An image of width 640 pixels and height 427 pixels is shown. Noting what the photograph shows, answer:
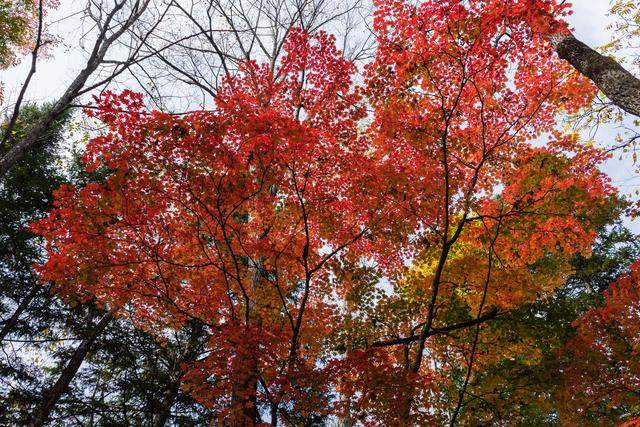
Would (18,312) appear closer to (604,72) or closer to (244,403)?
(244,403)

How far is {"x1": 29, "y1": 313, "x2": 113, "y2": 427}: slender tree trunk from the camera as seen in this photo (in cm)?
951

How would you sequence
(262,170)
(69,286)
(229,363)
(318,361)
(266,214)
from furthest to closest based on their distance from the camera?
(318,361)
(266,214)
(69,286)
(262,170)
(229,363)

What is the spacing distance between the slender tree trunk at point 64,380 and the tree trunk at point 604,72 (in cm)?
1231

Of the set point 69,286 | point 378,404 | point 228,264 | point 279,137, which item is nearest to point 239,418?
point 378,404

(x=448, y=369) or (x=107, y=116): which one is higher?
(x=448, y=369)

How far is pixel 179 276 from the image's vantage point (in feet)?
28.6

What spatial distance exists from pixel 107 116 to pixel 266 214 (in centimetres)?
371

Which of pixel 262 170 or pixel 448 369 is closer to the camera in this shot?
pixel 262 170

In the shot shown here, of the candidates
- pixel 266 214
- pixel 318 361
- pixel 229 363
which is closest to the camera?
pixel 229 363

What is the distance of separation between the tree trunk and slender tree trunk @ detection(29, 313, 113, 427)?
12309 mm

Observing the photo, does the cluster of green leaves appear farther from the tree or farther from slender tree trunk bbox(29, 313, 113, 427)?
the tree

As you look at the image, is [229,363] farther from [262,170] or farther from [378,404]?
[262,170]

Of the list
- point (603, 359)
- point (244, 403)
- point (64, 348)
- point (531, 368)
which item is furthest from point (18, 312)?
point (603, 359)

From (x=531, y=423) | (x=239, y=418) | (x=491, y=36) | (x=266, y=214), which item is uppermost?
(x=491, y=36)
